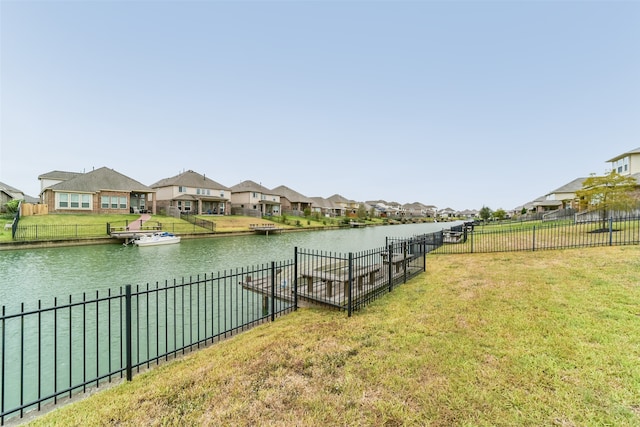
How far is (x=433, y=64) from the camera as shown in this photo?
30828mm

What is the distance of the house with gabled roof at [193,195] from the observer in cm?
4775

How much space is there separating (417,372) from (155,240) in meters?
25.7

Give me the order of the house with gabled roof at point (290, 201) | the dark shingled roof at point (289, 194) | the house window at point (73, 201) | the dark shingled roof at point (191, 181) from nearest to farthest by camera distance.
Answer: the house window at point (73, 201) < the dark shingled roof at point (191, 181) < the house with gabled roof at point (290, 201) < the dark shingled roof at point (289, 194)

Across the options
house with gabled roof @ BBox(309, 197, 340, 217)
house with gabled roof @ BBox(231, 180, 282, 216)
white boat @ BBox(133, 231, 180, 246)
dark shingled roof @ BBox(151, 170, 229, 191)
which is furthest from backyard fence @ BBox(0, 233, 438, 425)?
house with gabled roof @ BBox(309, 197, 340, 217)

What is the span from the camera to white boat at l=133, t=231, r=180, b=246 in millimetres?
23047

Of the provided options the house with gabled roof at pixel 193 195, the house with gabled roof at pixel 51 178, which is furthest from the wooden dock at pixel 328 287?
the house with gabled roof at pixel 51 178

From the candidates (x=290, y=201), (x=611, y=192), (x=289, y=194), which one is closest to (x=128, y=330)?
(x=611, y=192)

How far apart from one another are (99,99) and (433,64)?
38.2 meters

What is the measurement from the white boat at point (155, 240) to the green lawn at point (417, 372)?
2176 cm

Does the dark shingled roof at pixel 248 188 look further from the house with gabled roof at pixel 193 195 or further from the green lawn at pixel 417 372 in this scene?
the green lawn at pixel 417 372

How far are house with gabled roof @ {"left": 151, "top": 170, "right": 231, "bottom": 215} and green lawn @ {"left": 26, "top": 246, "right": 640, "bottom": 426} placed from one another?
46526mm

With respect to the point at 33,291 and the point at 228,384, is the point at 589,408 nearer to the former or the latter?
the point at 228,384

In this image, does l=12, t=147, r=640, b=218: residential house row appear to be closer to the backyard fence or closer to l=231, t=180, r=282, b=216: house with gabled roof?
l=231, t=180, r=282, b=216: house with gabled roof

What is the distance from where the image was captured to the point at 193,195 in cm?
4909
